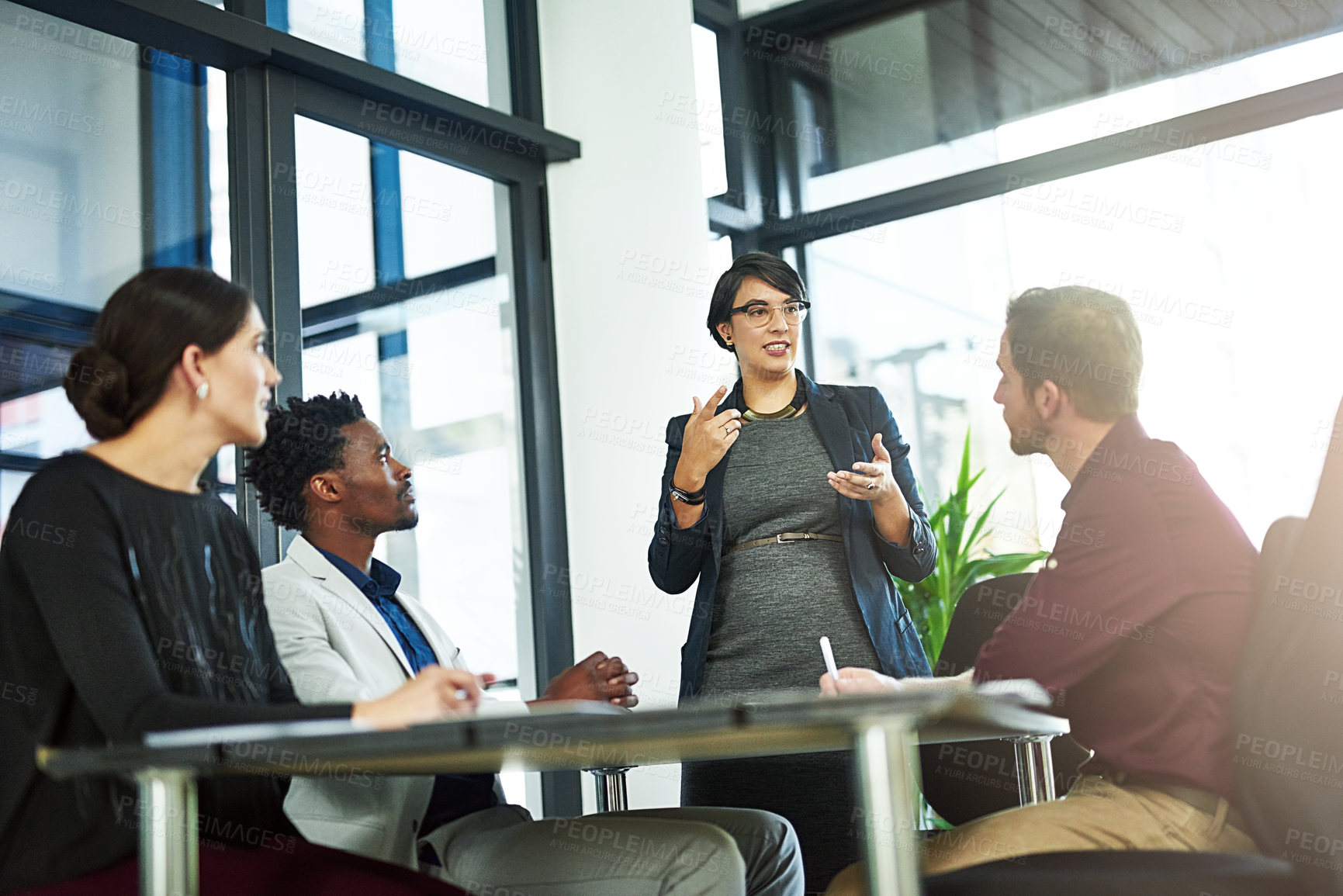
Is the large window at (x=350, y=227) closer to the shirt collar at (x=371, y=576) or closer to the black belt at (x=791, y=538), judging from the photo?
the shirt collar at (x=371, y=576)

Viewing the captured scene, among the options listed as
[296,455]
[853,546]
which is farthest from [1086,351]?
[296,455]

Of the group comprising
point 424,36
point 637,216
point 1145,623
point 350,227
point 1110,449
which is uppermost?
point 424,36

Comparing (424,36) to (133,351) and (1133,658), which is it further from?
(1133,658)

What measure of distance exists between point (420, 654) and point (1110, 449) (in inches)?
50.5

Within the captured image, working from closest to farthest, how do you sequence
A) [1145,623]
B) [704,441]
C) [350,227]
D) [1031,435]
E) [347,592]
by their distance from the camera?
[1145,623] → [1031,435] → [347,592] → [704,441] → [350,227]

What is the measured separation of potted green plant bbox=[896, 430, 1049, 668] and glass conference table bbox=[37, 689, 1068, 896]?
2305 millimetres

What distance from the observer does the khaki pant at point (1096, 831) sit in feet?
5.00

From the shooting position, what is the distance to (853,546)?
102 inches

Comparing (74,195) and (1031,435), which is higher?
(74,195)

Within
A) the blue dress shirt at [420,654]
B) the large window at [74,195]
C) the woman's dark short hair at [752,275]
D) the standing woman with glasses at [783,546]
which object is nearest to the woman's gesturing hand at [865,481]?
the standing woman with glasses at [783,546]

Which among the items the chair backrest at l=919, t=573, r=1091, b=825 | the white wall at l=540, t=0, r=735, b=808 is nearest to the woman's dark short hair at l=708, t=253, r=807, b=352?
the chair backrest at l=919, t=573, r=1091, b=825

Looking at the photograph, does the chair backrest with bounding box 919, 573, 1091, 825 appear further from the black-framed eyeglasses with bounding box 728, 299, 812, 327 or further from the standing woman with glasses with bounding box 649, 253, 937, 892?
the black-framed eyeglasses with bounding box 728, 299, 812, 327

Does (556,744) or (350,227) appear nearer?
(556,744)

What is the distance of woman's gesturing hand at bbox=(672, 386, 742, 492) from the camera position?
8.40 ft
